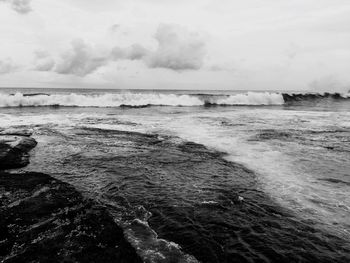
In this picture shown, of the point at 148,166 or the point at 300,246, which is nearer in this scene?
the point at 300,246

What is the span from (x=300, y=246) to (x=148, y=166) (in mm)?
5543

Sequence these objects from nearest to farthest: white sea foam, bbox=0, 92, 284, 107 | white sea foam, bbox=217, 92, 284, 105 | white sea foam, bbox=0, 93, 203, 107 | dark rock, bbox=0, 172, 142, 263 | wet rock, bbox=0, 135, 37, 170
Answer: dark rock, bbox=0, 172, 142, 263 → wet rock, bbox=0, 135, 37, 170 → white sea foam, bbox=0, 93, 203, 107 → white sea foam, bbox=0, 92, 284, 107 → white sea foam, bbox=217, 92, 284, 105

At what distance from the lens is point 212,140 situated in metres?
14.0

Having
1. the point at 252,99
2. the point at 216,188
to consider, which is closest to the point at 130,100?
the point at 252,99

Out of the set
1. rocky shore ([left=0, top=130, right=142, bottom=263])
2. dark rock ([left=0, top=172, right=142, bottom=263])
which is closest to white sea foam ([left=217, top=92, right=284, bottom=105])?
rocky shore ([left=0, top=130, right=142, bottom=263])

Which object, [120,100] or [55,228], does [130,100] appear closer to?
[120,100]

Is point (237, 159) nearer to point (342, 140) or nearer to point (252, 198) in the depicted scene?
point (252, 198)

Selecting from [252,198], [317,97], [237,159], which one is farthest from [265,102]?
[252,198]

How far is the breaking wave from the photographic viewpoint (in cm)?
3691

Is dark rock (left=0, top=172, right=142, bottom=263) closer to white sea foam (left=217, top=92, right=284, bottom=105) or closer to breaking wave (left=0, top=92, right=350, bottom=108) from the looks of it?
breaking wave (left=0, top=92, right=350, bottom=108)

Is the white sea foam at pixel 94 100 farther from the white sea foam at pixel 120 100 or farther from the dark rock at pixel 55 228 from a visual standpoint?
the dark rock at pixel 55 228

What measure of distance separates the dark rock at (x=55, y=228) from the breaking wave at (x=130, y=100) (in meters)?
32.6

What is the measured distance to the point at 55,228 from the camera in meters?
5.35

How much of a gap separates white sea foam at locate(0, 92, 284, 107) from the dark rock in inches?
1286
